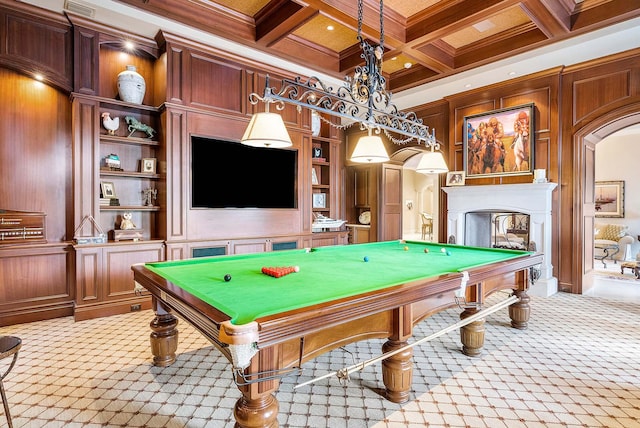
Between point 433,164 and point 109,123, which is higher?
point 109,123

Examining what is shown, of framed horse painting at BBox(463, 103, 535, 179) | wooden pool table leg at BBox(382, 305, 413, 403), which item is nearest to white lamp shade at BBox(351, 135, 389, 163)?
wooden pool table leg at BBox(382, 305, 413, 403)

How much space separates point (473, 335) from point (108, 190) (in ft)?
13.6

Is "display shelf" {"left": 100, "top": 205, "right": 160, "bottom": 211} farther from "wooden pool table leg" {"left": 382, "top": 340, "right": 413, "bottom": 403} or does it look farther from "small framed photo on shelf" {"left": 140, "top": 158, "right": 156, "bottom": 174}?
"wooden pool table leg" {"left": 382, "top": 340, "right": 413, "bottom": 403}

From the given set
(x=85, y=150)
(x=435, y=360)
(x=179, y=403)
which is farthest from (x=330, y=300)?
(x=85, y=150)

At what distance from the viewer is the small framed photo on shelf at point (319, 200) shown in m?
5.84

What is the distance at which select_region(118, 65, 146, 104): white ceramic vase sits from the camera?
3828 millimetres

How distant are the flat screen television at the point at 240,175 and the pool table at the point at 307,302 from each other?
1.76 m

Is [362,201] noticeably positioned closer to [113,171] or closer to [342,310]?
[113,171]

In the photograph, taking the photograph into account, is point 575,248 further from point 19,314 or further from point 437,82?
point 19,314

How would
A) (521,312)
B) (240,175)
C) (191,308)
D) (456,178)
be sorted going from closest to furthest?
(191,308) < (521,312) < (240,175) < (456,178)

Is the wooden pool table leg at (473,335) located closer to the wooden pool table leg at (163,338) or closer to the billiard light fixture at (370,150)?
the billiard light fixture at (370,150)

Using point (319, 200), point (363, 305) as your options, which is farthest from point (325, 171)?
point (363, 305)

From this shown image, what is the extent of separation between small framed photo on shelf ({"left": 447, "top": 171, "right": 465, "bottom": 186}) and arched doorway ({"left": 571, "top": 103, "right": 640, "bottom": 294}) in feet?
5.15

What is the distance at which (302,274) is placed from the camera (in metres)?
2.19
